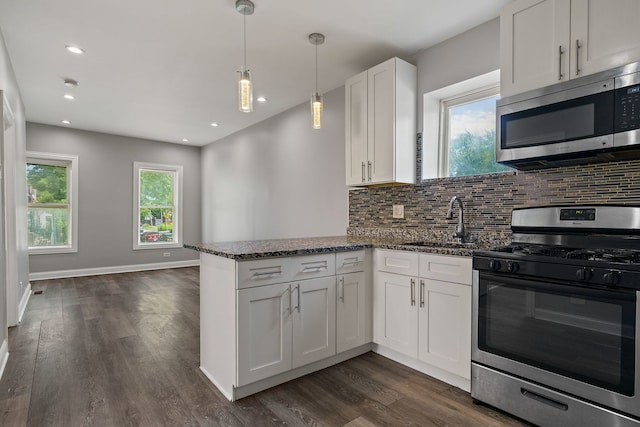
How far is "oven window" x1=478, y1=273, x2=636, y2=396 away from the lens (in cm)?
151

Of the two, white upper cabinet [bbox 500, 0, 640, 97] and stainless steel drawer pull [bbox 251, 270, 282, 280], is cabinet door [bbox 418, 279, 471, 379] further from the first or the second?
white upper cabinet [bbox 500, 0, 640, 97]

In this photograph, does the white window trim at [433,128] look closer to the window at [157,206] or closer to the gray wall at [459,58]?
the gray wall at [459,58]

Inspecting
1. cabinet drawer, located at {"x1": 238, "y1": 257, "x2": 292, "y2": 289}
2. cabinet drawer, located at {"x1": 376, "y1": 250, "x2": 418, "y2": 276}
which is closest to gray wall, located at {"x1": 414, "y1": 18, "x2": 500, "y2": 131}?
cabinet drawer, located at {"x1": 376, "y1": 250, "x2": 418, "y2": 276}

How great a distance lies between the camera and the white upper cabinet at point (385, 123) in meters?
2.83

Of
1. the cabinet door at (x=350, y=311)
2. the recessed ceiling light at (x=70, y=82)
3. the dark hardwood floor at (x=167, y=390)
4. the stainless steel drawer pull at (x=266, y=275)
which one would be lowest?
the dark hardwood floor at (x=167, y=390)

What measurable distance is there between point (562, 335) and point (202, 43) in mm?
3186

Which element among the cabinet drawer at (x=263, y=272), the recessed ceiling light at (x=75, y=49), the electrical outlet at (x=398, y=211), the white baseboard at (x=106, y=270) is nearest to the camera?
the cabinet drawer at (x=263, y=272)

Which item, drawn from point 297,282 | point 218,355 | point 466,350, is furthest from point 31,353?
point 466,350

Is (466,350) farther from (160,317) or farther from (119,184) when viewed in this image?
(119,184)

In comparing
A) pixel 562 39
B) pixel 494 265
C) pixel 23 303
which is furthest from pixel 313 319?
pixel 23 303

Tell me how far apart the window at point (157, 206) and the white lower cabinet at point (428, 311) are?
18.3 feet

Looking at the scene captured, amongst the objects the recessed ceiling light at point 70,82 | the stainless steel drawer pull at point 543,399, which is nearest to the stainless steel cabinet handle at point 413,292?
the stainless steel drawer pull at point 543,399

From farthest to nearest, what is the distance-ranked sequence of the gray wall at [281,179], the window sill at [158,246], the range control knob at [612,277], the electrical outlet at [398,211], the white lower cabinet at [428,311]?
1. the window sill at [158,246]
2. the gray wall at [281,179]
3. the electrical outlet at [398,211]
4. the white lower cabinet at [428,311]
5. the range control knob at [612,277]

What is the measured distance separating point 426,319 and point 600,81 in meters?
1.65
